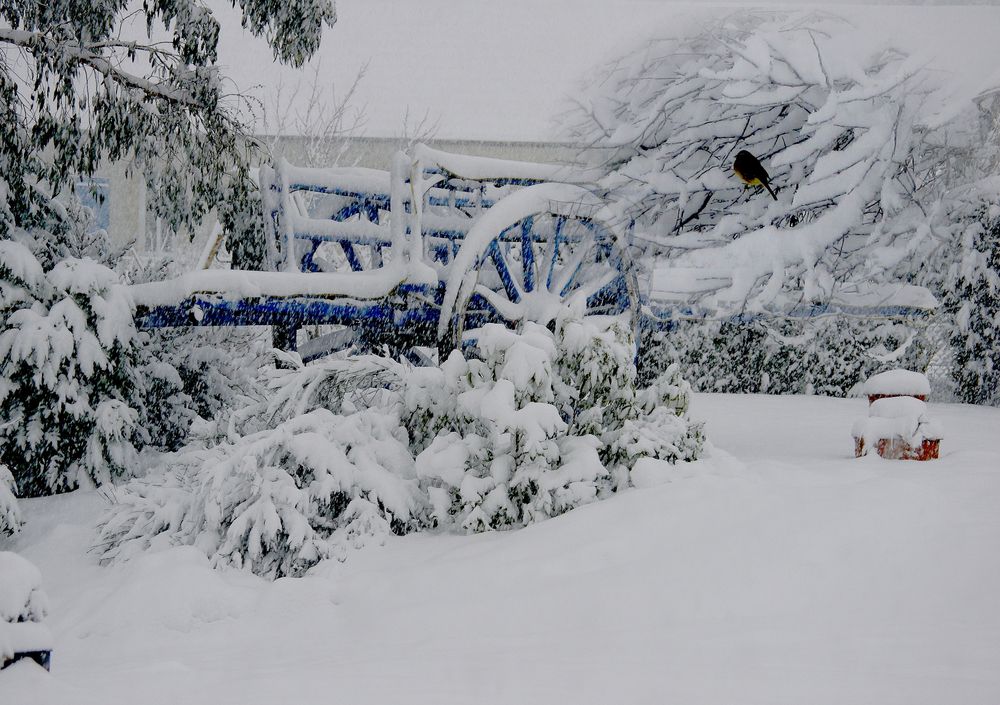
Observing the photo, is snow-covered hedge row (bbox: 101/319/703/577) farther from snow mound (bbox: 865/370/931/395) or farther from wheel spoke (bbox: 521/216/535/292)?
wheel spoke (bbox: 521/216/535/292)

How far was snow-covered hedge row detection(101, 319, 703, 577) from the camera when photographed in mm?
3082

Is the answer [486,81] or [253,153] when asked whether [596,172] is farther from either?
[253,153]

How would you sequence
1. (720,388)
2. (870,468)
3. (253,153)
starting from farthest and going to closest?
(720,388), (253,153), (870,468)

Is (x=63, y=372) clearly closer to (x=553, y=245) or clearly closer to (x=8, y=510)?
(x=8, y=510)

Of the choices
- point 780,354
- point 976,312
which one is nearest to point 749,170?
point 976,312

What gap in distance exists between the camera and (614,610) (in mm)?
2232

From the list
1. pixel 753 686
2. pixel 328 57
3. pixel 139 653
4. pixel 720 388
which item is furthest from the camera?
pixel 328 57

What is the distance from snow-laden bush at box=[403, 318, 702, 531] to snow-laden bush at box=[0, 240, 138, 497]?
66.3 inches

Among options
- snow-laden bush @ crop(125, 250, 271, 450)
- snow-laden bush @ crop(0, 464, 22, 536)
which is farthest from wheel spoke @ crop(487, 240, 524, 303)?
snow-laden bush @ crop(0, 464, 22, 536)

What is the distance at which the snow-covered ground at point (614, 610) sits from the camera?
1.71m

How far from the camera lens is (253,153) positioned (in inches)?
229

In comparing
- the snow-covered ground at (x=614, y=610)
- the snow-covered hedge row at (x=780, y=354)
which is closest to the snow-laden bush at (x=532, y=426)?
the snow-covered ground at (x=614, y=610)

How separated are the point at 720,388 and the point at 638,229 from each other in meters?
4.15

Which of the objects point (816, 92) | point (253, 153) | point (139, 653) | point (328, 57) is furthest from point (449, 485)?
point (328, 57)
